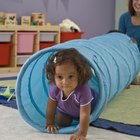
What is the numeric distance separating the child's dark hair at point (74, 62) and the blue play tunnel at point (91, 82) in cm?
4

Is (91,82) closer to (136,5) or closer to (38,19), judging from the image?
(136,5)

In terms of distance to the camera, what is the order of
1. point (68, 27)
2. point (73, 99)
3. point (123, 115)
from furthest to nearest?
point (68, 27) < point (123, 115) < point (73, 99)

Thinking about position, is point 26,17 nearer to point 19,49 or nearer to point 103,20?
point 19,49

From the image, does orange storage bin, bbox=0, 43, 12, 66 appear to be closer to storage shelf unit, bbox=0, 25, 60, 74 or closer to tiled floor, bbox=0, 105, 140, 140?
storage shelf unit, bbox=0, 25, 60, 74

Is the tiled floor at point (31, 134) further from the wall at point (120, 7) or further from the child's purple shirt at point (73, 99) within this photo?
the wall at point (120, 7)

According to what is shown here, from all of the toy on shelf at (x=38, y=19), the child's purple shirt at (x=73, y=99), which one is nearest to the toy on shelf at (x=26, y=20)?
the toy on shelf at (x=38, y=19)

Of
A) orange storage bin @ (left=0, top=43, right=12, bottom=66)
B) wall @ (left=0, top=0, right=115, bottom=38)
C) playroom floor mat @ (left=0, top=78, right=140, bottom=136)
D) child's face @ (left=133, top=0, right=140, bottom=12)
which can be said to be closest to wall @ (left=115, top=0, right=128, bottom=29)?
wall @ (left=0, top=0, right=115, bottom=38)

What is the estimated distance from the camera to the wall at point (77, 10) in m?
3.77

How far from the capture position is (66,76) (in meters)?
1.19

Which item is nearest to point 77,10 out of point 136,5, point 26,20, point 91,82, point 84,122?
point 26,20

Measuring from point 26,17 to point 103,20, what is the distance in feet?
4.32

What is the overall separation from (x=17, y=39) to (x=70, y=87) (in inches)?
91.9

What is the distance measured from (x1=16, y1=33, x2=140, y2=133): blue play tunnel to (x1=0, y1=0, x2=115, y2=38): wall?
2.10m

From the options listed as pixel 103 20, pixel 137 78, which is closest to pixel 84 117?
pixel 137 78
